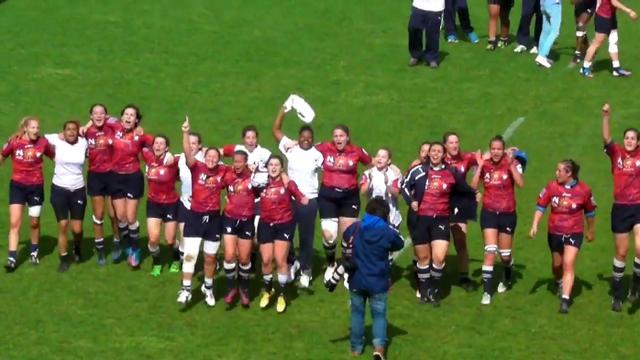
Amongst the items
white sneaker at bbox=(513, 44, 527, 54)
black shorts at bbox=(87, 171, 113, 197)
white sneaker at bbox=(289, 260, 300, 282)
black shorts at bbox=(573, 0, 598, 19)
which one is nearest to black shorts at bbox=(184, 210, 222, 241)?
white sneaker at bbox=(289, 260, 300, 282)

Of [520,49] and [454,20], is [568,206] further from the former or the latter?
[454,20]

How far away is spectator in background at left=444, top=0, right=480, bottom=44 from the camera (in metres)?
27.3

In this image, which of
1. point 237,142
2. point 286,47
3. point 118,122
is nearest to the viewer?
point 118,122

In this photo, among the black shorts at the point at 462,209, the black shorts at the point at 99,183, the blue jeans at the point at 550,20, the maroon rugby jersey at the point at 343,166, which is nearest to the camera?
the black shorts at the point at 462,209

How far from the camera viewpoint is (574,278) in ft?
60.4

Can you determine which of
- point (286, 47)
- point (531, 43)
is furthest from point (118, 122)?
point (531, 43)

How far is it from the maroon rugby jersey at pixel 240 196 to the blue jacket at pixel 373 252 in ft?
7.08

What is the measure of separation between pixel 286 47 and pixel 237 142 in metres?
4.71

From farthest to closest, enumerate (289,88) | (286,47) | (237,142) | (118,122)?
(286,47)
(289,88)
(237,142)
(118,122)

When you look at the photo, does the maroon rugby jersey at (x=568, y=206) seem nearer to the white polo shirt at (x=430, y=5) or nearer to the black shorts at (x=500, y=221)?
the black shorts at (x=500, y=221)

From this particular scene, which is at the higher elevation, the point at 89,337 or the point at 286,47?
the point at 286,47

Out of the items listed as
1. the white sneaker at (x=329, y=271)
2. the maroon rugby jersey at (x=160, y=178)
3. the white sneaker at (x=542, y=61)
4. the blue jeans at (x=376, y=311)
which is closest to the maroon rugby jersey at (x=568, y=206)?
the blue jeans at (x=376, y=311)

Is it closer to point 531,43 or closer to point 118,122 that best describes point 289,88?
point 531,43

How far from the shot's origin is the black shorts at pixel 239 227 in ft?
57.1
